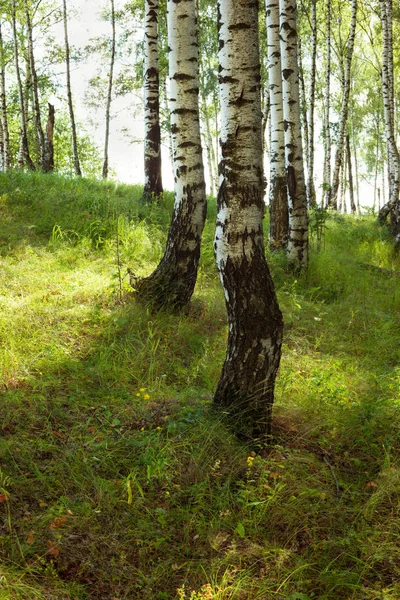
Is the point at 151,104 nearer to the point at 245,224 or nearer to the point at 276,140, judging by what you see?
the point at 276,140

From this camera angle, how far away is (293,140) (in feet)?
28.6

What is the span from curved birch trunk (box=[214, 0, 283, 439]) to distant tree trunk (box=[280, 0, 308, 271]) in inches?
191

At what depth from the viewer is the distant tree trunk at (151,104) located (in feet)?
36.7

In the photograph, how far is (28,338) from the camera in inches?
211

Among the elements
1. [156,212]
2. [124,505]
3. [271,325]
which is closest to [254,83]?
[271,325]

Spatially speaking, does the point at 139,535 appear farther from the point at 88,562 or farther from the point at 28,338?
the point at 28,338

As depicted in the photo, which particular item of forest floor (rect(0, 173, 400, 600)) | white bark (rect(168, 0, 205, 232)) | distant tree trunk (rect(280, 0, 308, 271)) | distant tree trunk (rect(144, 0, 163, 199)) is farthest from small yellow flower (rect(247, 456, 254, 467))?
distant tree trunk (rect(144, 0, 163, 199))

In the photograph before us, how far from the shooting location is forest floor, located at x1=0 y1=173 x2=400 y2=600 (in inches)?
115

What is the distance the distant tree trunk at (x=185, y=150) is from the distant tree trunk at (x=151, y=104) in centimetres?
459

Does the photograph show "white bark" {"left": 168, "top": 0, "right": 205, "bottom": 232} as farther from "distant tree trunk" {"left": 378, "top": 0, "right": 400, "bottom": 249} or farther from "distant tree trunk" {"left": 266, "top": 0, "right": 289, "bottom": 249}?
"distant tree trunk" {"left": 378, "top": 0, "right": 400, "bottom": 249}

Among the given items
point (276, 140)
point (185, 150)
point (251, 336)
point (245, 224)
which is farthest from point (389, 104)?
point (251, 336)

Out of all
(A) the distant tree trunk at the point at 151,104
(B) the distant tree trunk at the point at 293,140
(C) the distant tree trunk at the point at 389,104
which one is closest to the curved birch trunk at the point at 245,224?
(B) the distant tree trunk at the point at 293,140

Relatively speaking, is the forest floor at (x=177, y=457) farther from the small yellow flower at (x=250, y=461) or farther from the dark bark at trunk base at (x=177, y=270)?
the dark bark at trunk base at (x=177, y=270)

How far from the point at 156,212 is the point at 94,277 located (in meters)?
3.56
